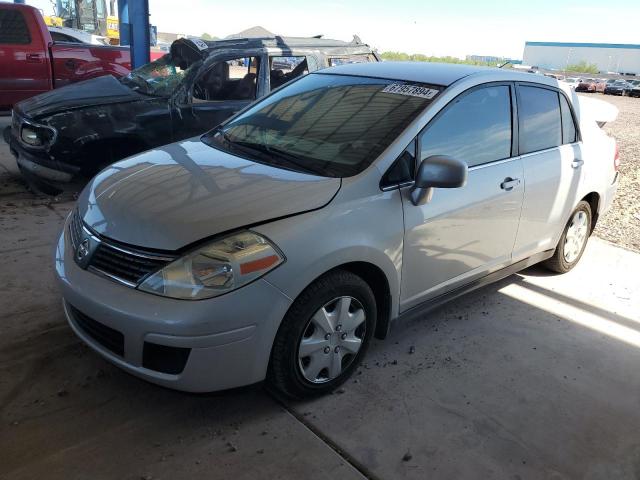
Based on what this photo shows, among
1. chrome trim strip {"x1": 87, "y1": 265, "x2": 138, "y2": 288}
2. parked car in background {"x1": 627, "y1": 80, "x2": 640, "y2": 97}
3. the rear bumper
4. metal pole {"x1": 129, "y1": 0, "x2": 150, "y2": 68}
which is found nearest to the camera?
chrome trim strip {"x1": 87, "y1": 265, "x2": 138, "y2": 288}

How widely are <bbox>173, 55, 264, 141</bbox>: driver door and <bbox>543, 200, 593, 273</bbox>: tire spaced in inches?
134

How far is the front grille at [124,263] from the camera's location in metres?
2.29

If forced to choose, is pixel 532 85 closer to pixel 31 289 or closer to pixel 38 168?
pixel 31 289

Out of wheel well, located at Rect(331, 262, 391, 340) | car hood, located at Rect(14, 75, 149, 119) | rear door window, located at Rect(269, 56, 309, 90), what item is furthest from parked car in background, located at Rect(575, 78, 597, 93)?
wheel well, located at Rect(331, 262, 391, 340)

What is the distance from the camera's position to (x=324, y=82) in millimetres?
3611

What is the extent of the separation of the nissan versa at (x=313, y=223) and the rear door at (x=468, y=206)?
1 centimetres

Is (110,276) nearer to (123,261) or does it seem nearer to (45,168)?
(123,261)

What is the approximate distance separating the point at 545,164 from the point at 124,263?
9.37 feet

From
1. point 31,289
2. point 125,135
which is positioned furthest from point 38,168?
point 31,289

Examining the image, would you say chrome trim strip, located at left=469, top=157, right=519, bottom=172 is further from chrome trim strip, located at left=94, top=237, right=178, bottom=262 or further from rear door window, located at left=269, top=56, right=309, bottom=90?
rear door window, located at left=269, top=56, right=309, bottom=90

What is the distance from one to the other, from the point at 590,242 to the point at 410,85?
334cm

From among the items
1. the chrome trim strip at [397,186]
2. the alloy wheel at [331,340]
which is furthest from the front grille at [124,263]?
the chrome trim strip at [397,186]

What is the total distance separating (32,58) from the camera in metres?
8.12

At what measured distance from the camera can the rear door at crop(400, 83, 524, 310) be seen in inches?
116
